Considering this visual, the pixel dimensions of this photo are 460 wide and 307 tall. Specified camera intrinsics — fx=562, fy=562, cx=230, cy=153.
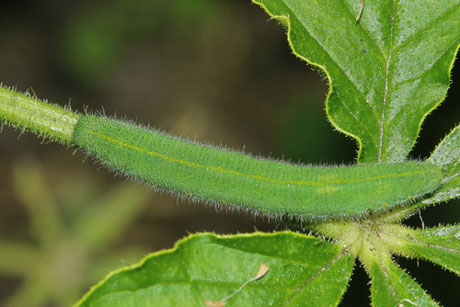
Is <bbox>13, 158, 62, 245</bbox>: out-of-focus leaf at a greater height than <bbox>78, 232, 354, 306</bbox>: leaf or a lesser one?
greater

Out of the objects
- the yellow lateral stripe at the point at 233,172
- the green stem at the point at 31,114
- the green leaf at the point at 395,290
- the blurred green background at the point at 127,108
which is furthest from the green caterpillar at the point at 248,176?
the blurred green background at the point at 127,108

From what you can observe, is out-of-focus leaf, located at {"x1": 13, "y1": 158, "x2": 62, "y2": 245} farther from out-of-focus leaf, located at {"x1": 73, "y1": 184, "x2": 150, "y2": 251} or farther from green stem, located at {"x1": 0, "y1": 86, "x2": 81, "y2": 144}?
green stem, located at {"x1": 0, "y1": 86, "x2": 81, "y2": 144}

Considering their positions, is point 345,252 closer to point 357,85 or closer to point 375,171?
point 375,171

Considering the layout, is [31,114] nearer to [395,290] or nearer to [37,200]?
[395,290]

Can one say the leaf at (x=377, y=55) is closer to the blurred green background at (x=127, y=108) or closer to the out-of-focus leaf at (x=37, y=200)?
the blurred green background at (x=127, y=108)

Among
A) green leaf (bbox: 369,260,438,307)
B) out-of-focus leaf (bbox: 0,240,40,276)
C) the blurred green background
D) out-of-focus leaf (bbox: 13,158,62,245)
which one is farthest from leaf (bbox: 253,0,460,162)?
out-of-focus leaf (bbox: 0,240,40,276)

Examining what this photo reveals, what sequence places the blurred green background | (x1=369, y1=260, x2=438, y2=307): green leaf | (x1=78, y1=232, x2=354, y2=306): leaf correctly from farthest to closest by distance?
the blurred green background → (x1=369, y1=260, x2=438, y2=307): green leaf → (x1=78, y1=232, x2=354, y2=306): leaf

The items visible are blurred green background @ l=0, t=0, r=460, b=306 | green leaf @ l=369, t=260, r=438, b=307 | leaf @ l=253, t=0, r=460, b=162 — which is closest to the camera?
green leaf @ l=369, t=260, r=438, b=307
